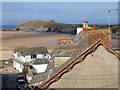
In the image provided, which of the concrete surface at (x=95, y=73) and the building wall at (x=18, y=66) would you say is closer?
the concrete surface at (x=95, y=73)

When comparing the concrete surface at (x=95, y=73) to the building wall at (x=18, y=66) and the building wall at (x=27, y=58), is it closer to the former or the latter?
the building wall at (x=18, y=66)

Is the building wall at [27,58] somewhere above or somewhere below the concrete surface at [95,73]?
below

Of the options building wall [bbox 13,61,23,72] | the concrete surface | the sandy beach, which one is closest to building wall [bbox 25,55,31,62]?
building wall [bbox 13,61,23,72]

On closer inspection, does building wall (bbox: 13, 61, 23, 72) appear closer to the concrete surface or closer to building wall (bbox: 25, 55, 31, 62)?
building wall (bbox: 25, 55, 31, 62)

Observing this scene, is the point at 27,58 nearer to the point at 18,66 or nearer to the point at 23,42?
the point at 18,66

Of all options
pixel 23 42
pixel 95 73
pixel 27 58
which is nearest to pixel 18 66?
pixel 27 58

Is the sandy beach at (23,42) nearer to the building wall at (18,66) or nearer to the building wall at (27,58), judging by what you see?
the building wall at (18,66)

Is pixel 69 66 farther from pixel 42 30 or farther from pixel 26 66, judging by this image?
pixel 42 30

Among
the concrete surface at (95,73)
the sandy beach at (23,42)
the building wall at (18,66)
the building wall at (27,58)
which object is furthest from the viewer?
the sandy beach at (23,42)

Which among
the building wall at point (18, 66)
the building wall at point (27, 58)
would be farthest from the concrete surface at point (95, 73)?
the building wall at point (27, 58)

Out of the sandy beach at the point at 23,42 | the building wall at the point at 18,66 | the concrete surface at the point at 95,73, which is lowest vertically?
the sandy beach at the point at 23,42

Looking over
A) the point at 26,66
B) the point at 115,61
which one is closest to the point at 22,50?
the point at 26,66

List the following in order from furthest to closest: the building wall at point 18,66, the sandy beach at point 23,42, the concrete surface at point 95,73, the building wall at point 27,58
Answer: the sandy beach at point 23,42 → the building wall at point 27,58 → the building wall at point 18,66 → the concrete surface at point 95,73

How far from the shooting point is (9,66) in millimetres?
60875
